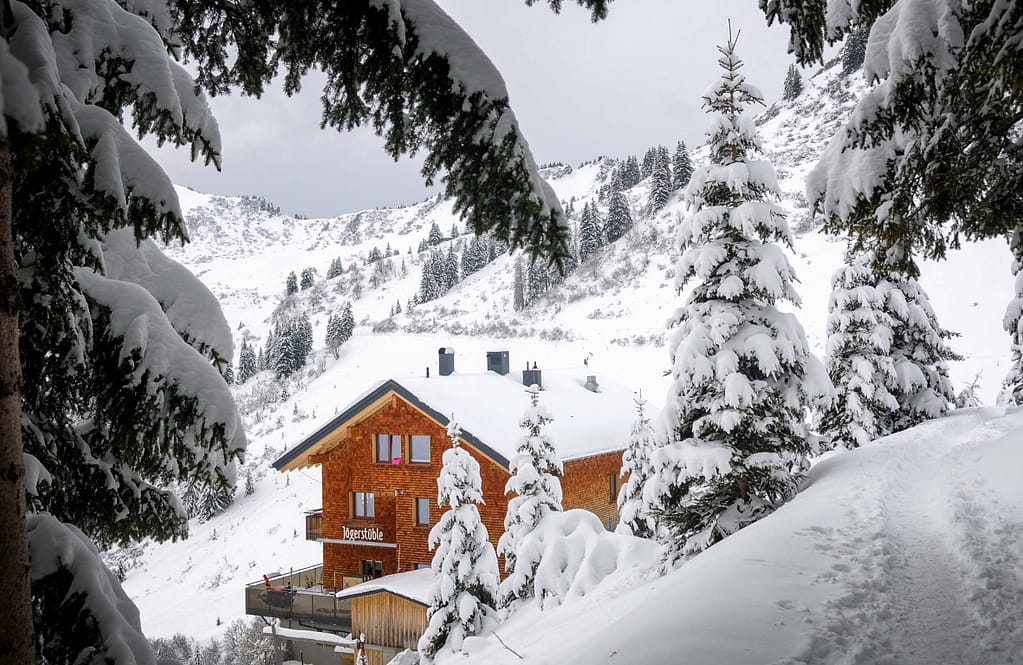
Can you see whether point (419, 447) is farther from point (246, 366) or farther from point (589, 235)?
point (246, 366)

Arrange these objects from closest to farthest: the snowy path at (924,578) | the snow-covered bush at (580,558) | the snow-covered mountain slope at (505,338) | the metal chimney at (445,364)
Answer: the snowy path at (924,578)
the snow-covered bush at (580,558)
the metal chimney at (445,364)
the snow-covered mountain slope at (505,338)

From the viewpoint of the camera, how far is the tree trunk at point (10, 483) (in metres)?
2.44

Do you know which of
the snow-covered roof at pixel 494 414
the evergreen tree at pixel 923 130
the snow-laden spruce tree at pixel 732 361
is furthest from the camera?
the snow-covered roof at pixel 494 414

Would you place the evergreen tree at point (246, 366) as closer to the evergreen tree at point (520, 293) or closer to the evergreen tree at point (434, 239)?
the evergreen tree at point (520, 293)

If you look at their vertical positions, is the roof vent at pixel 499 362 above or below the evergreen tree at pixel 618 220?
below

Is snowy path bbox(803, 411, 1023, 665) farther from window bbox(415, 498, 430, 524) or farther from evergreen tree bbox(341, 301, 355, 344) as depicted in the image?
evergreen tree bbox(341, 301, 355, 344)

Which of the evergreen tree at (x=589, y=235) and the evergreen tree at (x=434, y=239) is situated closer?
the evergreen tree at (x=589, y=235)

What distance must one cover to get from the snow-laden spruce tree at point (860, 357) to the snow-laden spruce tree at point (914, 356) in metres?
0.24

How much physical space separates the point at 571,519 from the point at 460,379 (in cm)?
1198

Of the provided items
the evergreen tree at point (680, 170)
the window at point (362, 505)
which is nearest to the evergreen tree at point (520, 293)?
the evergreen tree at point (680, 170)

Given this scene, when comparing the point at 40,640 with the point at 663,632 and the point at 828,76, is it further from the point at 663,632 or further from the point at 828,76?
the point at 828,76

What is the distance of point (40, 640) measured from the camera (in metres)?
3.09

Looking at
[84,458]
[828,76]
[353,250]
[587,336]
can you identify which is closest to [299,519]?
[587,336]

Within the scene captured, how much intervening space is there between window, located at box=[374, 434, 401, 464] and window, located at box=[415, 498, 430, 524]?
182cm
